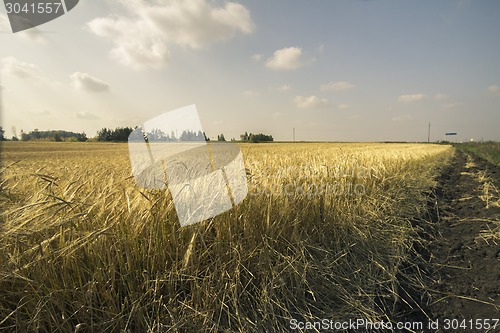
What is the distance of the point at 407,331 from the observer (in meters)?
1.58

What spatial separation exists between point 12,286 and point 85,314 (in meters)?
0.39

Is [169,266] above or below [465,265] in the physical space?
above

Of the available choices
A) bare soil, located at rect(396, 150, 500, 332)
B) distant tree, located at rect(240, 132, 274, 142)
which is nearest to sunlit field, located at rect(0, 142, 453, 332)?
bare soil, located at rect(396, 150, 500, 332)

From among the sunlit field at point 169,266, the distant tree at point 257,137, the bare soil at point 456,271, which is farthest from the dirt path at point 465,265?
the distant tree at point 257,137

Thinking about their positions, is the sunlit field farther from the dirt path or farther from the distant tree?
the distant tree

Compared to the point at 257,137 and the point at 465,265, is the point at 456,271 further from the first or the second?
the point at 257,137

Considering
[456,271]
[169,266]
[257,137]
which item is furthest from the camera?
[257,137]

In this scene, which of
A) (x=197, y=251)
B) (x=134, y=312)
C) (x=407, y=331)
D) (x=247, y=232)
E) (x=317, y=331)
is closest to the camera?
(x=134, y=312)

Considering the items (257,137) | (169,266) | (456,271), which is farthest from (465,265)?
(257,137)

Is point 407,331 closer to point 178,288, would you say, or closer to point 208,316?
point 208,316

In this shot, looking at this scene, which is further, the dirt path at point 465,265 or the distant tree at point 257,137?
the distant tree at point 257,137

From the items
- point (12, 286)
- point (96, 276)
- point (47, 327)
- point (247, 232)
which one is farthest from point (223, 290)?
point (12, 286)

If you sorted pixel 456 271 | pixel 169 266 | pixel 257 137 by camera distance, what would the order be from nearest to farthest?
pixel 169 266
pixel 456 271
pixel 257 137

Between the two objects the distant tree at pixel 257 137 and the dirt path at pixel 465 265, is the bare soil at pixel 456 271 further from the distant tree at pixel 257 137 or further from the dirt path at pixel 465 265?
the distant tree at pixel 257 137
